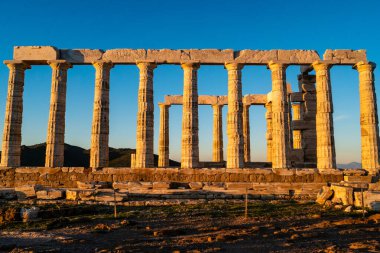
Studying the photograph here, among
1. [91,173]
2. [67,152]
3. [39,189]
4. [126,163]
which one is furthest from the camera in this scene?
[67,152]

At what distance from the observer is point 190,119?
24141 millimetres

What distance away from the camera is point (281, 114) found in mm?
23859

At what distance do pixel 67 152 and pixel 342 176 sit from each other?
187 feet

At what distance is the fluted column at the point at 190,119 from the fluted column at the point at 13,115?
11.7 meters

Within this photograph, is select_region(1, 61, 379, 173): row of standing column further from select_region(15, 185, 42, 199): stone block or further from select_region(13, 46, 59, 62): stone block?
select_region(15, 185, 42, 199): stone block

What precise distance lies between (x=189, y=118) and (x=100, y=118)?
6280 mm

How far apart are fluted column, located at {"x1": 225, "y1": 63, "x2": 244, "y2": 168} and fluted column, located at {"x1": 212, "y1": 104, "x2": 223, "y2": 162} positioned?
11.3m

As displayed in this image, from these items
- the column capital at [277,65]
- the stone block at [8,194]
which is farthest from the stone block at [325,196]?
the stone block at [8,194]

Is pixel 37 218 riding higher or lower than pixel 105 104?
lower

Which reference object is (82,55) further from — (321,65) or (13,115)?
(321,65)

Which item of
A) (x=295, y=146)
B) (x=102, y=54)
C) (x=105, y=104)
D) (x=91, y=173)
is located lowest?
(x=91, y=173)

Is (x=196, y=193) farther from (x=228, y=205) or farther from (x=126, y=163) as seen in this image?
(x=126, y=163)

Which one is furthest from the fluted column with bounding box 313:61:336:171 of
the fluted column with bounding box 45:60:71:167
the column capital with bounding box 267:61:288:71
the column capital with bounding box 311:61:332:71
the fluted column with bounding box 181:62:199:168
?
the fluted column with bounding box 45:60:71:167

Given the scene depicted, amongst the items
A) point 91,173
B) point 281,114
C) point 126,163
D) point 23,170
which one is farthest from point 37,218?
point 126,163
